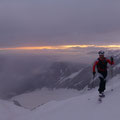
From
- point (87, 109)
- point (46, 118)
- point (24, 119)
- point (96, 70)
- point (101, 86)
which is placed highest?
point (96, 70)

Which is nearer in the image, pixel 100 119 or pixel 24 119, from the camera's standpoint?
pixel 100 119

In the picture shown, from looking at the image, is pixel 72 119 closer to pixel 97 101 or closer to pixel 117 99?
pixel 97 101

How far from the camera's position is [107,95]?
1700 centimetres

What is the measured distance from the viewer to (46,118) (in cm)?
1886

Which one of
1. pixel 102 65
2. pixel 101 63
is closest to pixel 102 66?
pixel 102 65

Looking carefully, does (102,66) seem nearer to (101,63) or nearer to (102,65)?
(102,65)

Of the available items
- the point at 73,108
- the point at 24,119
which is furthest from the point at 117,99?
the point at 24,119

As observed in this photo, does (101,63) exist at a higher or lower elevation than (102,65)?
higher

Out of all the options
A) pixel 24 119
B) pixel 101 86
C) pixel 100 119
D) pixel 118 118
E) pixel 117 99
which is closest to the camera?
pixel 118 118

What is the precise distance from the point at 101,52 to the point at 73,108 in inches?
205

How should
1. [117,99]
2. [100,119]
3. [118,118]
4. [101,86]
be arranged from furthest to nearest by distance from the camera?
1. [101,86]
2. [117,99]
3. [100,119]
4. [118,118]

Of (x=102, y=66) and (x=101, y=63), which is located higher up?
(x=101, y=63)

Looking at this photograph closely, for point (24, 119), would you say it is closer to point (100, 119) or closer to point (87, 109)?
point (87, 109)

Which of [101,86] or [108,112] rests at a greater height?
[101,86]
